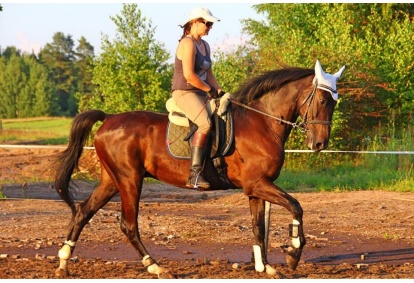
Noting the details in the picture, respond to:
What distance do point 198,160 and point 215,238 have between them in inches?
119

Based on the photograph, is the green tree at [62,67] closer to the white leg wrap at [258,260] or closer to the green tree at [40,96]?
the green tree at [40,96]

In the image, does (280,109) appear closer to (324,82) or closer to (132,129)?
(324,82)

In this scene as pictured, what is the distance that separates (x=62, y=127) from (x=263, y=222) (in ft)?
177

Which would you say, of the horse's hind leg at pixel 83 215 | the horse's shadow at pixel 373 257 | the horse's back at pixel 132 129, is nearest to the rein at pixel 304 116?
the horse's back at pixel 132 129

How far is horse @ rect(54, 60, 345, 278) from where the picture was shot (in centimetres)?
897

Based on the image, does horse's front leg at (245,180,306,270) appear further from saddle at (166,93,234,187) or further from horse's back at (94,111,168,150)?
horse's back at (94,111,168,150)

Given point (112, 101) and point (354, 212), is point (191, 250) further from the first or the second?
point (112, 101)

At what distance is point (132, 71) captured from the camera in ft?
78.7

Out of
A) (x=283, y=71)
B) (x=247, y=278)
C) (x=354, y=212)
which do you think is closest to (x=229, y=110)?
(x=283, y=71)

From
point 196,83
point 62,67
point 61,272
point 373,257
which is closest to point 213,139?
point 196,83

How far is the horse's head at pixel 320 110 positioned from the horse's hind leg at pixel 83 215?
247 cm

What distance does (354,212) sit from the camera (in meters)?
14.7

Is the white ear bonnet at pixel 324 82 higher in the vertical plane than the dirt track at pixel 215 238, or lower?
higher

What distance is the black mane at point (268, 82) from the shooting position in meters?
9.35
